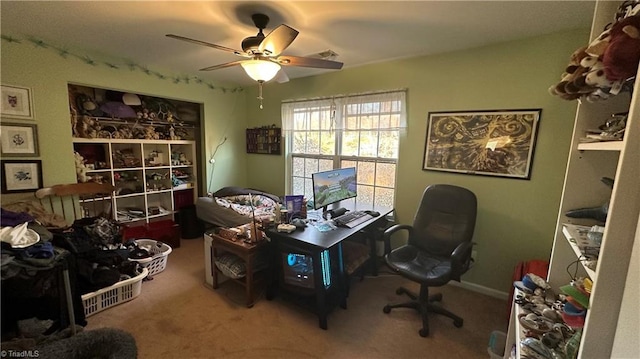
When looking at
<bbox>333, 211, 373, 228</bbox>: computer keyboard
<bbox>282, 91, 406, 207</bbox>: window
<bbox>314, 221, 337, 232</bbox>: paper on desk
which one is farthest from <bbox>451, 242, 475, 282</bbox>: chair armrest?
<bbox>282, 91, 406, 207</bbox>: window

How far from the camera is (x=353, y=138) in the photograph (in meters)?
3.22

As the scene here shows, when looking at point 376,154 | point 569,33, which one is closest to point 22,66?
point 376,154

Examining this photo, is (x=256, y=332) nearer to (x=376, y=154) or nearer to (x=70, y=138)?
(x=376, y=154)

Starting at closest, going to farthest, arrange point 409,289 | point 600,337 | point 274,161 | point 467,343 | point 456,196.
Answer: point 600,337 → point 467,343 → point 456,196 → point 409,289 → point 274,161

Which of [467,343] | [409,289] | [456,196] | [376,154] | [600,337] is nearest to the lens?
[600,337]

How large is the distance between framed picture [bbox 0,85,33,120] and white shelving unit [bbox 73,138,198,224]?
0.54 m

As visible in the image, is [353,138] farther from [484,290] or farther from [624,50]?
[624,50]

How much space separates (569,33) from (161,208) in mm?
4914

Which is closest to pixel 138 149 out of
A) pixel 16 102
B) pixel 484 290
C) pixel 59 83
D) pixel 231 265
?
pixel 59 83

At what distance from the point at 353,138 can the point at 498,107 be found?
59.1 inches

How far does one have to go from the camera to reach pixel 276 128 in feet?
12.9

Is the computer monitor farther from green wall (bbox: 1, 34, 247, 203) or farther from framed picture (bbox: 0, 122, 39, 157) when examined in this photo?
framed picture (bbox: 0, 122, 39, 157)

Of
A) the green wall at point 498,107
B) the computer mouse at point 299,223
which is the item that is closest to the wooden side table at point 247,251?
the computer mouse at point 299,223

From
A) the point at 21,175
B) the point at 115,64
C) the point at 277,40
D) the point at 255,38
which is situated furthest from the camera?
the point at 115,64
